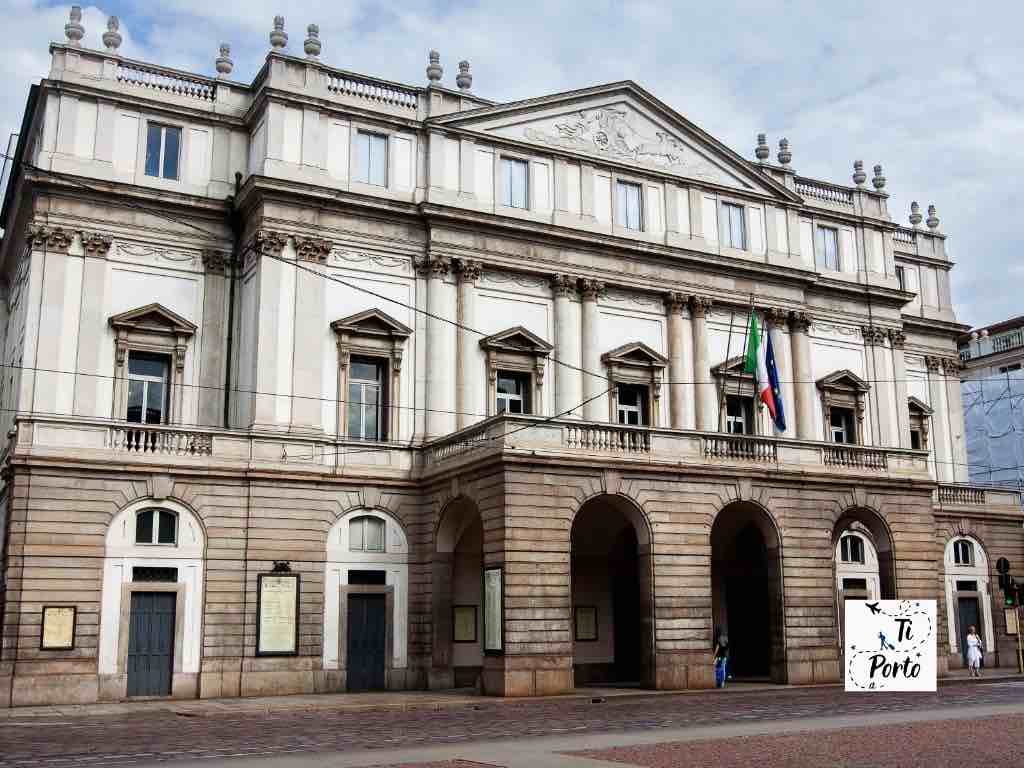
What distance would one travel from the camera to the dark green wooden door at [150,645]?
3238 centimetres

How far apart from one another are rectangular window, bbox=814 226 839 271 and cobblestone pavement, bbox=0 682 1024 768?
20.3 meters

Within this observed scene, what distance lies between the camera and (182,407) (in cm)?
3572

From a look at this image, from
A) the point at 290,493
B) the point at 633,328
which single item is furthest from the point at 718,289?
the point at 290,493

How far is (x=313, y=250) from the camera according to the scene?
120ft

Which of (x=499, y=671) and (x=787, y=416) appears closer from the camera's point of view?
(x=499, y=671)

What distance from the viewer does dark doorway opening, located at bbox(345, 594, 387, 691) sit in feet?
115

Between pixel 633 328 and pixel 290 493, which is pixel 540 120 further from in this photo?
pixel 290 493

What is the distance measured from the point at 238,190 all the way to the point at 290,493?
997 cm

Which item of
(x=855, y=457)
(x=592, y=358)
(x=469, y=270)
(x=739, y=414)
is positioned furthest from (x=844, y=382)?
(x=469, y=270)

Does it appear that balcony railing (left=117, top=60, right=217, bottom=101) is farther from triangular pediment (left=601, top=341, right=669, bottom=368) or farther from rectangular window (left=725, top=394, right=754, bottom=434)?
rectangular window (left=725, top=394, right=754, bottom=434)

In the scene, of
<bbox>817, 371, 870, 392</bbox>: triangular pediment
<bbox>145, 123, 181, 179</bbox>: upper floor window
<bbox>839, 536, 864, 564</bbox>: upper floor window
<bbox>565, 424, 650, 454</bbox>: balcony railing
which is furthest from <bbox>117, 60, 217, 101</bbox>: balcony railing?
<bbox>839, 536, 864, 564</bbox>: upper floor window

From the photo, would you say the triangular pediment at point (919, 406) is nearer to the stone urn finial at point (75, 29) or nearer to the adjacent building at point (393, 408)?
the adjacent building at point (393, 408)

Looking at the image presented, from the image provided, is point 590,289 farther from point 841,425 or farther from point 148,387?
point 148,387
